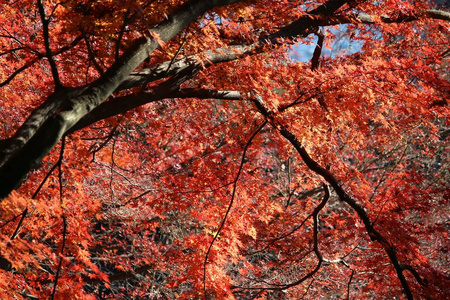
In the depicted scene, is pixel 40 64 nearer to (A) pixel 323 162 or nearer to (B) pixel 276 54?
(B) pixel 276 54

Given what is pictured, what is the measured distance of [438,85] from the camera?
625 cm

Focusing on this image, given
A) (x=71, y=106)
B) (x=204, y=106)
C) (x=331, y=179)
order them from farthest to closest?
(x=204, y=106)
(x=331, y=179)
(x=71, y=106)

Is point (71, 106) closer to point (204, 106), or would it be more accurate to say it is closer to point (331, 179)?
point (331, 179)

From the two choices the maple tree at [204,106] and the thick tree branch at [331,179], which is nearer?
the maple tree at [204,106]

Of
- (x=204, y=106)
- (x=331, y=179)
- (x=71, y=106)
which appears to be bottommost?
(x=71, y=106)

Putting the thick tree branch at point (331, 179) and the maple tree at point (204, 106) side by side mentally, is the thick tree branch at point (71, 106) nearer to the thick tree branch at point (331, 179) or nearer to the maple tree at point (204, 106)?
the maple tree at point (204, 106)

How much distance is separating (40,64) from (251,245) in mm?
7547

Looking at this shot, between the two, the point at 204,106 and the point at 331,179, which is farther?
the point at 204,106

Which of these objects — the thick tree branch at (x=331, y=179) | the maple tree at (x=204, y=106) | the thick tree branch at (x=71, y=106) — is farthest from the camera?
the thick tree branch at (x=331, y=179)

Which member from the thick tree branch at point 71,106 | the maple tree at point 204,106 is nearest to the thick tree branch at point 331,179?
the maple tree at point 204,106

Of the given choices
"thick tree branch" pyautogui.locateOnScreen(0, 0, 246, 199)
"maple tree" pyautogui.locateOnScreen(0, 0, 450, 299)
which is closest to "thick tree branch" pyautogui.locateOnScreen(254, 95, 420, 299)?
"maple tree" pyautogui.locateOnScreen(0, 0, 450, 299)

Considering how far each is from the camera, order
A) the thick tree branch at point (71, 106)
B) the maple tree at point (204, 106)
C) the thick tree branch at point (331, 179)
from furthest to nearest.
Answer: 1. the thick tree branch at point (331, 179)
2. the maple tree at point (204, 106)
3. the thick tree branch at point (71, 106)

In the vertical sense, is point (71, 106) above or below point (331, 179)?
below

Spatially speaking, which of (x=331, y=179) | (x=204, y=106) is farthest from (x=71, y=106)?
(x=204, y=106)
